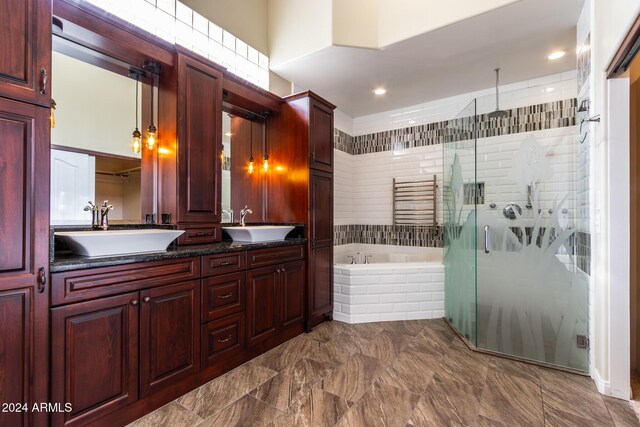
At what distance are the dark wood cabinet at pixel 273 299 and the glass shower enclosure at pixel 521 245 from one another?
1.52 meters

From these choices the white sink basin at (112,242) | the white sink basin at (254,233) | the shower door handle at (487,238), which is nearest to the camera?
the white sink basin at (112,242)

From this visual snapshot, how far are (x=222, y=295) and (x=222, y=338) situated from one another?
11.5 inches

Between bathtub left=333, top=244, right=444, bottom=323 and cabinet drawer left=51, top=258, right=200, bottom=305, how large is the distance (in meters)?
1.71

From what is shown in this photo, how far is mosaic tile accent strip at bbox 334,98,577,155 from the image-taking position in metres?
2.35

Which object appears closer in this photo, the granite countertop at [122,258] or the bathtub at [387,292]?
the granite countertop at [122,258]

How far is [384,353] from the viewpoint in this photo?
2.42 meters

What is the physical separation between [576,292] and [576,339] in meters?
0.33

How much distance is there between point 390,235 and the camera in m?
4.15

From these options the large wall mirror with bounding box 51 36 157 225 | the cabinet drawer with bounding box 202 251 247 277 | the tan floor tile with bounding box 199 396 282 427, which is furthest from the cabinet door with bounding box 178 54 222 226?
the tan floor tile with bounding box 199 396 282 427

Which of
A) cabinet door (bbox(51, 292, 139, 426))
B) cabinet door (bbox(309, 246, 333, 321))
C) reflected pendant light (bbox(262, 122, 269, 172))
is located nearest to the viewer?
cabinet door (bbox(51, 292, 139, 426))

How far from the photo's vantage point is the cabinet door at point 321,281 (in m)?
2.89

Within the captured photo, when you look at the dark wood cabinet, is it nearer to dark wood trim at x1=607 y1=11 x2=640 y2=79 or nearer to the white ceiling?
the white ceiling

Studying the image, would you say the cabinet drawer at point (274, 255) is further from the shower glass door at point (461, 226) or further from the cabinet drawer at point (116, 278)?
the shower glass door at point (461, 226)

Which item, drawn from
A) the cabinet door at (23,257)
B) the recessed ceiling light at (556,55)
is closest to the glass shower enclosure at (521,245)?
the recessed ceiling light at (556,55)
